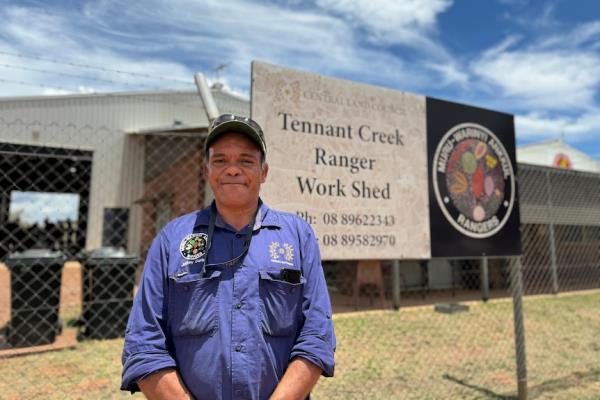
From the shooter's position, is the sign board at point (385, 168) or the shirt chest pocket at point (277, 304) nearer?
the shirt chest pocket at point (277, 304)

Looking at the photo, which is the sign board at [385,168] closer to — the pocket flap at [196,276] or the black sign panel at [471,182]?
the black sign panel at [471,182]

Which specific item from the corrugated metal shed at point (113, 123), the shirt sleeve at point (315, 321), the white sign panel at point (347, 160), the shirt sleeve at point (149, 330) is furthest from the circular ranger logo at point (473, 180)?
the corrugated metal shed at point (113, 123)

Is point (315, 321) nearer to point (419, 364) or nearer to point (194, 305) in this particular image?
point (194, 305)

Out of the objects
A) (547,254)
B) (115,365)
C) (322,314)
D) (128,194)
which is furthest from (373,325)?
(128,194)

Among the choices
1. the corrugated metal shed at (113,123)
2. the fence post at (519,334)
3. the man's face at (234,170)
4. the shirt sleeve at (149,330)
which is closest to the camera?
the shirt sleeve at (149,330)

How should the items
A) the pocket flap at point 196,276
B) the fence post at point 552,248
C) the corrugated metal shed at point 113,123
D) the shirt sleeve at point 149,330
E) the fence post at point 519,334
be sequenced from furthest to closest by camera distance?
the corrugated metal shed at point 113,123 → the fence post at point 552,248 → the fence post at point 519,334 → the pocket flap at point 196,276 → the shirt sleeve at point 149,330

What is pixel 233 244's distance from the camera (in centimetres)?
164

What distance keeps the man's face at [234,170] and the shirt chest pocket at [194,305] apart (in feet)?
1.01

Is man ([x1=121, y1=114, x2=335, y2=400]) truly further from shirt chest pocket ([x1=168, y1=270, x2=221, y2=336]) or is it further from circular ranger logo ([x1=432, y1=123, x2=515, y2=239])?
circular ranger logo ([x1=432, y1=123, x2=515, y2=239])

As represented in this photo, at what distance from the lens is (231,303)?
152 centimetres

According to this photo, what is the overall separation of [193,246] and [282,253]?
0.35 meters

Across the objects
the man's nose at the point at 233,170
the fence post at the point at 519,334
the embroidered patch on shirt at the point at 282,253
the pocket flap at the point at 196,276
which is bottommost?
the fence post at the point at 519,334

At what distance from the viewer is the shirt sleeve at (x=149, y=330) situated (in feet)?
4.69

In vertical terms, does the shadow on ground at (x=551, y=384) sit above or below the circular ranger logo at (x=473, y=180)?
below
